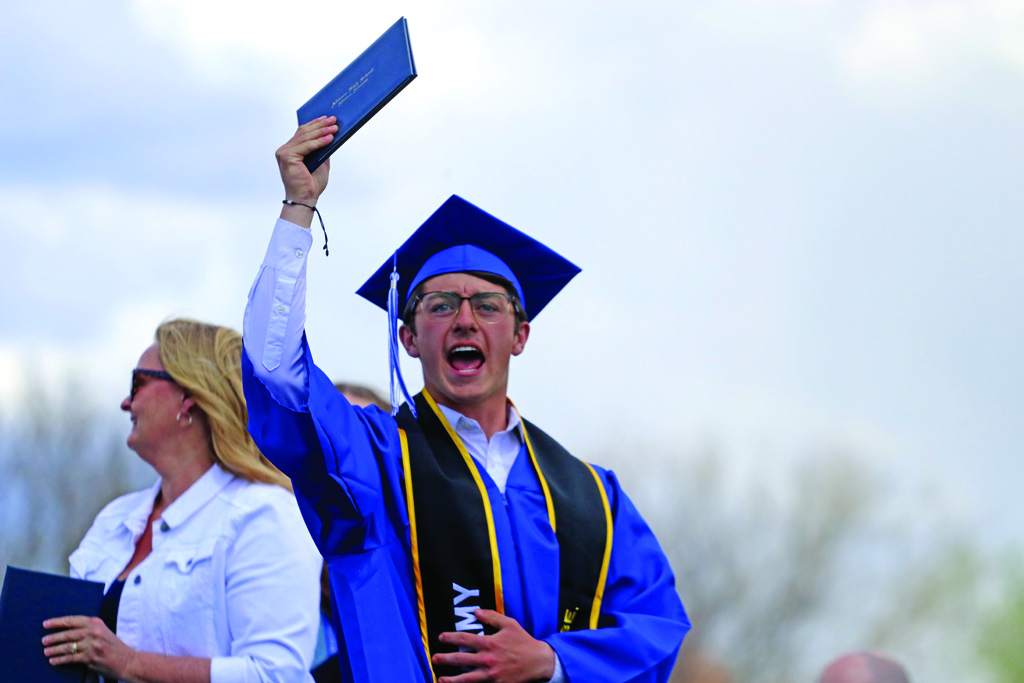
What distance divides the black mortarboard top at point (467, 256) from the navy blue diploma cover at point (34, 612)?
48.9 inches

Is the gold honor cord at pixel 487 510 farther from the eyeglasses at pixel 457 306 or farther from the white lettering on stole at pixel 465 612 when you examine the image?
the eyeglasses at pixel 457 306

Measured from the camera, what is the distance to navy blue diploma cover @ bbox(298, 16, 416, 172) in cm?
260

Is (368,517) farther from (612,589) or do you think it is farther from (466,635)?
(612,589)

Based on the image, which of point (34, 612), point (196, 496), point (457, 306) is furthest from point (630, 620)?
point (34, 612)

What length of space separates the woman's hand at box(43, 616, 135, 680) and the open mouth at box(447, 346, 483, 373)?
1349 millimetres

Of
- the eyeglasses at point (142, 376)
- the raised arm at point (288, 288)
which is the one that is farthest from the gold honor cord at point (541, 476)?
the eyeglasses at point (142, 376)

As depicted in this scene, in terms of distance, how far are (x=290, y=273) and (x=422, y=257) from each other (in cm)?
78

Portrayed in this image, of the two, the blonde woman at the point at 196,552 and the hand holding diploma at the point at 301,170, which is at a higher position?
the hand holding diploma at the point at 301,170

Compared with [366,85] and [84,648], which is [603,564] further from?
[84,648]

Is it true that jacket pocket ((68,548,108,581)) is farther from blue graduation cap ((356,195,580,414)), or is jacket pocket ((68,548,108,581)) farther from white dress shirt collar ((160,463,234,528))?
blue graduation cap ((356,195,580,414))

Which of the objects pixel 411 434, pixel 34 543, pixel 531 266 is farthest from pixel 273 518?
pixel 34 543

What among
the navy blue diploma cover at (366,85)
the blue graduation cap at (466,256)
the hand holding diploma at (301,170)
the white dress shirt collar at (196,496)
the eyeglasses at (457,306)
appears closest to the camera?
the navy blue diploma cover at (366,85)

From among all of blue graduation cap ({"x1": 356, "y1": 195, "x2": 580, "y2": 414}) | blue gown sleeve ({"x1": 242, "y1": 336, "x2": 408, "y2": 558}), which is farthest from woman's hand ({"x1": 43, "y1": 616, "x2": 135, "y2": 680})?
blue graduation cap ({"x1": 356, "y1": 195, "x2": 580, "y2": 414})

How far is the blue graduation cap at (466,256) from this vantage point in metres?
3.31
